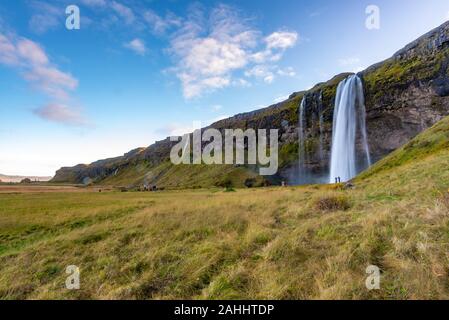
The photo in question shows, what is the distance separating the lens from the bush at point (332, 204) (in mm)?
14188

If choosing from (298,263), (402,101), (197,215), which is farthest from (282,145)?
(298,263)

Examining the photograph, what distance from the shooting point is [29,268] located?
9.62m

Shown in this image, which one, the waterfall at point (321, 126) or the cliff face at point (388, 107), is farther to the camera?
the waterfall at point (321, 126)

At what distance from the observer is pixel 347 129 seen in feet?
270

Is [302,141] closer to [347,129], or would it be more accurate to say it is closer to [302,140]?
[302,140]

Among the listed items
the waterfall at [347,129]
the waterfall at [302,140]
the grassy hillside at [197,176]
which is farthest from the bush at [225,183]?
the waterfall at [347,129]

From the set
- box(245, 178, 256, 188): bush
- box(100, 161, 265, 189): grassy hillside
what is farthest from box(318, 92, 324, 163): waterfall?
box(245, 178, 256, 188): bush

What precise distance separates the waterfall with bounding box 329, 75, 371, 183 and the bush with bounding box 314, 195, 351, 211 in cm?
6329

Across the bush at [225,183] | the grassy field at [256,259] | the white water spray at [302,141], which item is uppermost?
the white water spray at [302,141]

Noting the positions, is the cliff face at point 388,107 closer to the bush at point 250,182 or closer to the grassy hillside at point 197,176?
the grassy hillside at point 197,176

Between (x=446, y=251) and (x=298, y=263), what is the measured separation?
3.43 metres

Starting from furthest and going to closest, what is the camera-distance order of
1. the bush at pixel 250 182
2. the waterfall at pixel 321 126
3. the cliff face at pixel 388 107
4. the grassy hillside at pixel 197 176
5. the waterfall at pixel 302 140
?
the grassy hillside at pixel 197 176 < the waterfall at pixel 302 140 < the waterfall at pixel 321 126 < the bush at pixel 250 182 < the cliff face at pixel 388 107

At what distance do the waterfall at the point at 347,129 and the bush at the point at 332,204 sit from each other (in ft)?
208

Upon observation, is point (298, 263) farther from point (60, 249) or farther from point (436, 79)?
point (436, 79)
